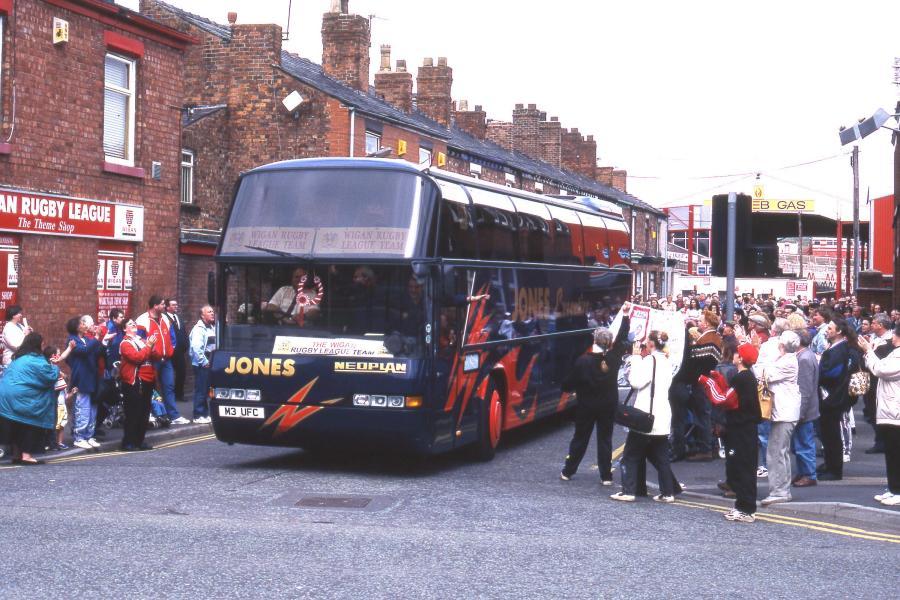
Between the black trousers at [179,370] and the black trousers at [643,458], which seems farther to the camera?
the black trousers at [179,370]

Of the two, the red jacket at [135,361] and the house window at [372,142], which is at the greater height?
the house window at [372,142]

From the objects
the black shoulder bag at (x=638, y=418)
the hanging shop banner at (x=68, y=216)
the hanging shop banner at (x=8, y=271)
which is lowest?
the black shoulder bag at (x=638, y=418)

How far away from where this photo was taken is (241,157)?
3073cm

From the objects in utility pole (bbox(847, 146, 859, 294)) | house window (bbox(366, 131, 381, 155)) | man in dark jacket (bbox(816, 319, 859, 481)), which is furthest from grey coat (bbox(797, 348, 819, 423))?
utility pole (bbox(847, 146, 859, 294))

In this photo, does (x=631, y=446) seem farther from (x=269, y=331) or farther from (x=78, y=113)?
(x=78, y=113)

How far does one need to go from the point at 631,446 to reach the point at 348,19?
27.6 meters

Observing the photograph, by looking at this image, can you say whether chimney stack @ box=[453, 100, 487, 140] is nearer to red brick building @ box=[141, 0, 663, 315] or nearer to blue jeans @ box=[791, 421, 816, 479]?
red brick building @ box=[141, 0, 663, 315]

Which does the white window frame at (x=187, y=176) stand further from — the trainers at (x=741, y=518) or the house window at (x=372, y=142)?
the trainers at (x=741, y=518)

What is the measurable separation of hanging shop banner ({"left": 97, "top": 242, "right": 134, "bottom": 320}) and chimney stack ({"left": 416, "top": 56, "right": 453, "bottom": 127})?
23.4 meters

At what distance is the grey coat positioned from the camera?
39.9 feet

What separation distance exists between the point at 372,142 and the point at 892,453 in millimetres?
22372

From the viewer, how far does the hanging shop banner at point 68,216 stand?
1814 cm

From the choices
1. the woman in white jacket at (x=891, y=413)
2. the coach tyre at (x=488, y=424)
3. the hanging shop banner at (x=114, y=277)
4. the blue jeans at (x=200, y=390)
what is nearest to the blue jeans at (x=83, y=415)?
the blue jeans at (x=200, y=390)

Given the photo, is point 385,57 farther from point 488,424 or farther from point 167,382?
point 488,424
